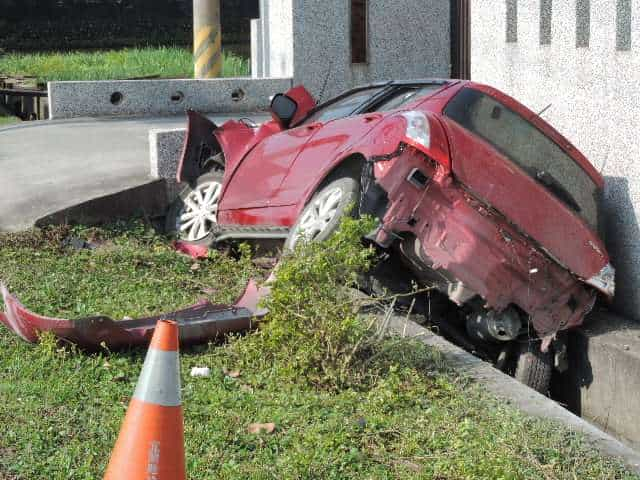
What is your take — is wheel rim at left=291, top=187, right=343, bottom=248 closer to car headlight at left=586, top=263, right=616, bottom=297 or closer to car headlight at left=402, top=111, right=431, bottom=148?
car headlight at left=402, top=111, right=431, bottom=148

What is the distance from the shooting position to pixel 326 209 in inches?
283

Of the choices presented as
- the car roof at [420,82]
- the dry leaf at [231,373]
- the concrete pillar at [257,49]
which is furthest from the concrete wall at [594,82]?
the concrete pillar at [257,49]

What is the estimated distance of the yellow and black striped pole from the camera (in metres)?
18.0

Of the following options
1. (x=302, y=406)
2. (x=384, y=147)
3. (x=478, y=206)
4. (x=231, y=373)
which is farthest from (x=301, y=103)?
(x=302, y=406)

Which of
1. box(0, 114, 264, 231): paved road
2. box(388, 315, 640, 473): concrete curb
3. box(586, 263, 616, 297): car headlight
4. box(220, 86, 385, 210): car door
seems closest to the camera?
box(388, 315, 640, 473): concrete curb

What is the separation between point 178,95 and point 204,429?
11.4 metres

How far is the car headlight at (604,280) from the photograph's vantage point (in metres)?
6.82

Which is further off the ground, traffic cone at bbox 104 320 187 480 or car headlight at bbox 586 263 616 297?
traffic cone at bbox 104 320 187 480

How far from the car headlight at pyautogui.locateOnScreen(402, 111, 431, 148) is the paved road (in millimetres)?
3721

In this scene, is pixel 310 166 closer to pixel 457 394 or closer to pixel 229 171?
pixel 229 171

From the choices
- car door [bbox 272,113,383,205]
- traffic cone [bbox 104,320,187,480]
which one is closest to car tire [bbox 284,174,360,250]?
car door [bbox 272,113,383,205]

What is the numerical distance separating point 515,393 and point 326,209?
2.05m

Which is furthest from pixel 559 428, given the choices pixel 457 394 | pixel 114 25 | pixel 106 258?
pixel 114 25

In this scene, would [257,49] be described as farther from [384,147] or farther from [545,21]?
[384,147]
